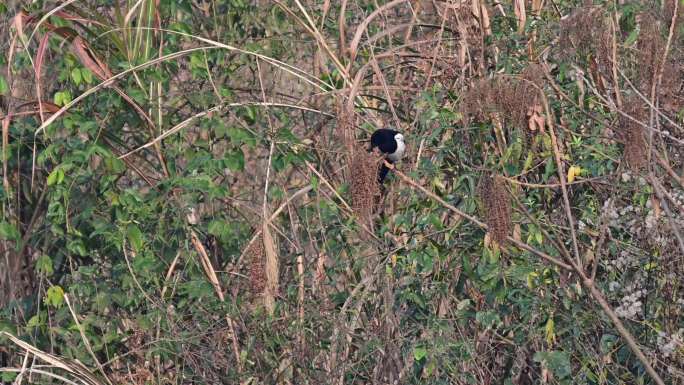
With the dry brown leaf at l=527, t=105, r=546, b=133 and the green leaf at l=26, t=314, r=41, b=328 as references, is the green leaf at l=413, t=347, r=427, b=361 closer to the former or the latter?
the dry brown leaf at l=527, t=105, r=546, b=133

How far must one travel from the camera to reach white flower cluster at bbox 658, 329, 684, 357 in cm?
344

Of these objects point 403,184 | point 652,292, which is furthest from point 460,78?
point 652,292

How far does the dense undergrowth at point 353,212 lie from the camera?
3488mm

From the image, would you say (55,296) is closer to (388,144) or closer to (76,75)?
(76,75)

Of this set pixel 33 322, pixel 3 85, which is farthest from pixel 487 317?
pixel 3 85

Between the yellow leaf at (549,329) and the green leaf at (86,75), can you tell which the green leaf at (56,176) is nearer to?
the green leaf at (86,75)

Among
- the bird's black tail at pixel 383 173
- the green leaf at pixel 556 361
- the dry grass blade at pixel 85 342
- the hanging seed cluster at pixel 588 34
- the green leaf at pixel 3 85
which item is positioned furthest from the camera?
the green leaf at pixel 3 85

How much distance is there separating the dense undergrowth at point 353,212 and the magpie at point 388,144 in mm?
56

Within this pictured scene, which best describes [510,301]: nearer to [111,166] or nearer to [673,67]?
[673,67]

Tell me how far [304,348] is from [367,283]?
41 cm

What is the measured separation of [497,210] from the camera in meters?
2.91

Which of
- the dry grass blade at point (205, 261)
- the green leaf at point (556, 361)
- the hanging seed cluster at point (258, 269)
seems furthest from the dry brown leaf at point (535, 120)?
the dry grass blade at point (205, 261)

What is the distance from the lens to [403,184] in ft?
12.1

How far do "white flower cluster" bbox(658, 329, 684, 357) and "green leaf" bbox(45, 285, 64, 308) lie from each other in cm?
208
